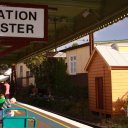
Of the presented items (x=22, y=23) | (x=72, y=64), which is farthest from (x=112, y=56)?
(x=22, y=23)

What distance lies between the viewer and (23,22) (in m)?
5.52

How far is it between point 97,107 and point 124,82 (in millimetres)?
2860

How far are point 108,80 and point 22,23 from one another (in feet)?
50.7

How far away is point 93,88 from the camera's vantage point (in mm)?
23266

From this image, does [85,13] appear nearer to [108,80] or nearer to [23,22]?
[23,22]

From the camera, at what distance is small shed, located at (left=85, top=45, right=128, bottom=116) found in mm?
20172

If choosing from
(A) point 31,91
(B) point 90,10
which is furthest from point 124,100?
(A) point 31,91

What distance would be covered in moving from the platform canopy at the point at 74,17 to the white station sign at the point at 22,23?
6 cm

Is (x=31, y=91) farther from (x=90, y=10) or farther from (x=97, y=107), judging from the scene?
(x=90, y=10)

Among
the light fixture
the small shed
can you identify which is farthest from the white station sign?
the small shed

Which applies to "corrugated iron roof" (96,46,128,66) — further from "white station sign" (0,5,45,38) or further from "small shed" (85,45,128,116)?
"white station sign" (0,5,45,38)

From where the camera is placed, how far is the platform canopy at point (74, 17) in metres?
6.08

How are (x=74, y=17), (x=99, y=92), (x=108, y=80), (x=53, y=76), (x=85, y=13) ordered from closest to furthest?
(x=85, y=13)
(x=74, y=17)
(x=108, y=80)
(x=99, y=92)
(x=53, y=76)

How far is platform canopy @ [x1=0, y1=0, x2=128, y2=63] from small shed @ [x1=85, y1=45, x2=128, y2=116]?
10747mm
